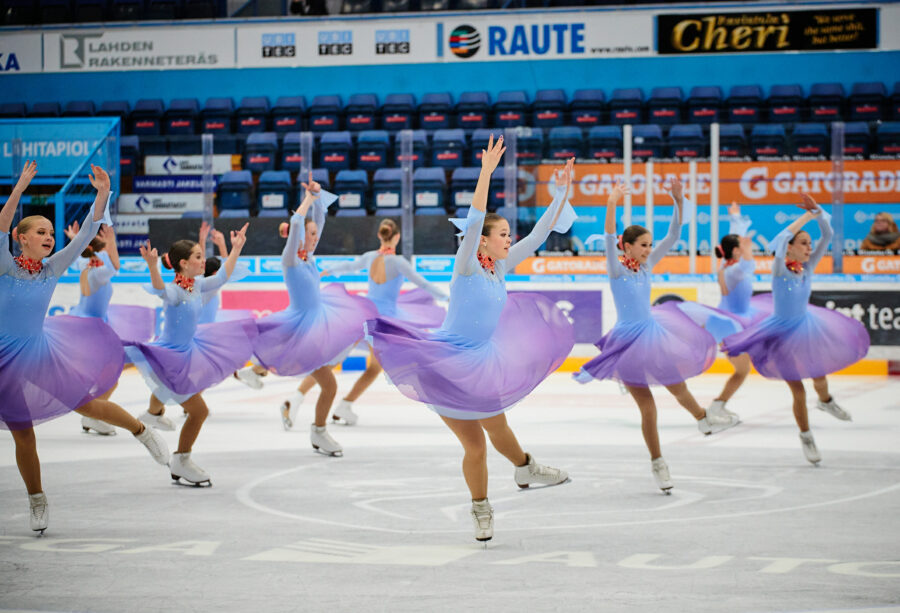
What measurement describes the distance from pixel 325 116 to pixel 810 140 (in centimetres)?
997

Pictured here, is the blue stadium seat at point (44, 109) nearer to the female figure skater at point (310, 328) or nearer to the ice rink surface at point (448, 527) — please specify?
the ice rink surface at point (448, 527)

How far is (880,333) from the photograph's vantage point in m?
14.4

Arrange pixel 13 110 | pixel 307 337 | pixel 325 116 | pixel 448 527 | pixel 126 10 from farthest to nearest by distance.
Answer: pixel 126 10 → pixel 13 110 → pixel 325 116 → pixel 307 337 → pixel 448 527

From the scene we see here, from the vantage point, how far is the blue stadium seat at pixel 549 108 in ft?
66.5

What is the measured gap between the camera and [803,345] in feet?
25.4

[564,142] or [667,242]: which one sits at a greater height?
[564,142]

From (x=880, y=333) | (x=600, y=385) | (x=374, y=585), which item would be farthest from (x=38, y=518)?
(x=880, y=333)

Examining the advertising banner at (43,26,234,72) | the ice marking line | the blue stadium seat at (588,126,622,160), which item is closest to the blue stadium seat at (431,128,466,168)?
the blue stadium seat at (588,126,622,160)

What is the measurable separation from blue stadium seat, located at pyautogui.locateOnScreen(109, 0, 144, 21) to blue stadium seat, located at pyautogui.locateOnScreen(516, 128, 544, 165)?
11.6 m

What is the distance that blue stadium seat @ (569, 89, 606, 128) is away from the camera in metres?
20.4

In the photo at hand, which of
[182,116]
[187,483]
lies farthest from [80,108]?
[187,483]

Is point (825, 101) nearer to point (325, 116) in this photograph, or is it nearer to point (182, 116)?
point (325, 116)

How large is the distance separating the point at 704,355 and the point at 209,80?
18.3 metres

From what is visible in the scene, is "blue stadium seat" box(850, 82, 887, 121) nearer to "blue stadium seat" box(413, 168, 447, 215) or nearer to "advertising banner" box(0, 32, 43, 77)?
"blue stadium seat" box(413, 168, 447, 215)
